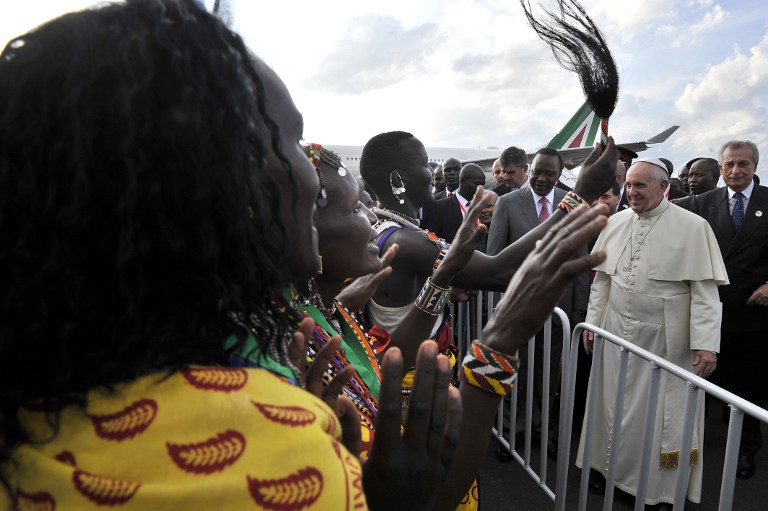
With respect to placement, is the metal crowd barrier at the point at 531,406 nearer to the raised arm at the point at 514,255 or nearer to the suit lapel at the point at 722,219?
the raised arm at the point at 514,255

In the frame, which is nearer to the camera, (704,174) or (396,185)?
(396,185)

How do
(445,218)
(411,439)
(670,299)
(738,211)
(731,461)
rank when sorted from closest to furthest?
(411,439) → (731,461) → (670,299) → (738,211) → (445,218)

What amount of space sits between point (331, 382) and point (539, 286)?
468mm

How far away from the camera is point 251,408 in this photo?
2.13 feet

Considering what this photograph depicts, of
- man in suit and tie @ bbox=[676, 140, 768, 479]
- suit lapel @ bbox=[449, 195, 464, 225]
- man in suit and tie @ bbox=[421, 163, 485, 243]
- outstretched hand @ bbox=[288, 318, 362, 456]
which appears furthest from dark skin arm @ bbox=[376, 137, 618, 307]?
suit lapel @ bbox=[449, 195, 464, 225]

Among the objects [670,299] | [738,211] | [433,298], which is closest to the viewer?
[433,298]

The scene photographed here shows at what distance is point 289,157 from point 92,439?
0.55m

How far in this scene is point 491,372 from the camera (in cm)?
109

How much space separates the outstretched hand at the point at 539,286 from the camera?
3.56ft

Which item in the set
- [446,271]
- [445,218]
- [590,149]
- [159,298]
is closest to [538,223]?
[445,218]

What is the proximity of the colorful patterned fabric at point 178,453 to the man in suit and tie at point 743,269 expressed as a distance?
14.6 feet

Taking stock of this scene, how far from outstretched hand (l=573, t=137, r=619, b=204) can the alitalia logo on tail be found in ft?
80.3

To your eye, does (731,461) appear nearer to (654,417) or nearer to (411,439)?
(654,417)

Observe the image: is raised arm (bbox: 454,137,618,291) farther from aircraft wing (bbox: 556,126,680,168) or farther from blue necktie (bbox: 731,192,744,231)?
aircraft wing (bbox: 556,126,680,168)
